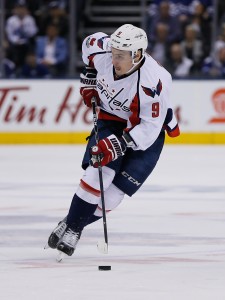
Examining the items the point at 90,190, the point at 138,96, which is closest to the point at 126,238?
the point at 90,190

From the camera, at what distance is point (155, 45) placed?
14438 mm

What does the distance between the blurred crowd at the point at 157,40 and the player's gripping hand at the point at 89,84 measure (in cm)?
749

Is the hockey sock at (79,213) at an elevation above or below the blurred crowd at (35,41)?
above

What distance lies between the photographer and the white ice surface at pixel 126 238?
5.16 meters

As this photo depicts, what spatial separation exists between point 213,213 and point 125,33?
245cm

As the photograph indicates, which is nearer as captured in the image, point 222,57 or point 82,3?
point 222,57

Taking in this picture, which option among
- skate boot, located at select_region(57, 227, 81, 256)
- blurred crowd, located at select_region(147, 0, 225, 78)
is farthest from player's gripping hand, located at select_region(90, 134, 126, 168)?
blurred crowd, located at select_region(147, 0, 225, 78)

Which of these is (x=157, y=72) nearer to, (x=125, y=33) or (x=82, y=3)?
(x=125, y=33)

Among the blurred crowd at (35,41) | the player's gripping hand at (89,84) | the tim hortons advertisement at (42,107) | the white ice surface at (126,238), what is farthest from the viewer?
the blurred crowd at (35,41)

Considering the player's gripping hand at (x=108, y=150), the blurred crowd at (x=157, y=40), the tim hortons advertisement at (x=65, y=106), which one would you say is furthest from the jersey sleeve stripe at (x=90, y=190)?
the blurred crowd at (x=157, y=40)

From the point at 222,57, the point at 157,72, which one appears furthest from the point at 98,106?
the point at 222,57

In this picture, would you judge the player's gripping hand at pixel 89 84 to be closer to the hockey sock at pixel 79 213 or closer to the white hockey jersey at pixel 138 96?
the white hockey jersey at pixel 138 96

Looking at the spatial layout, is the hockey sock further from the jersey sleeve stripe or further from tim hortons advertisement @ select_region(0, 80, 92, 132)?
tim hortons advertisement @ select_region(0, 80, 92, 132)

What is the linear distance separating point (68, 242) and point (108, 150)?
0.57 m
